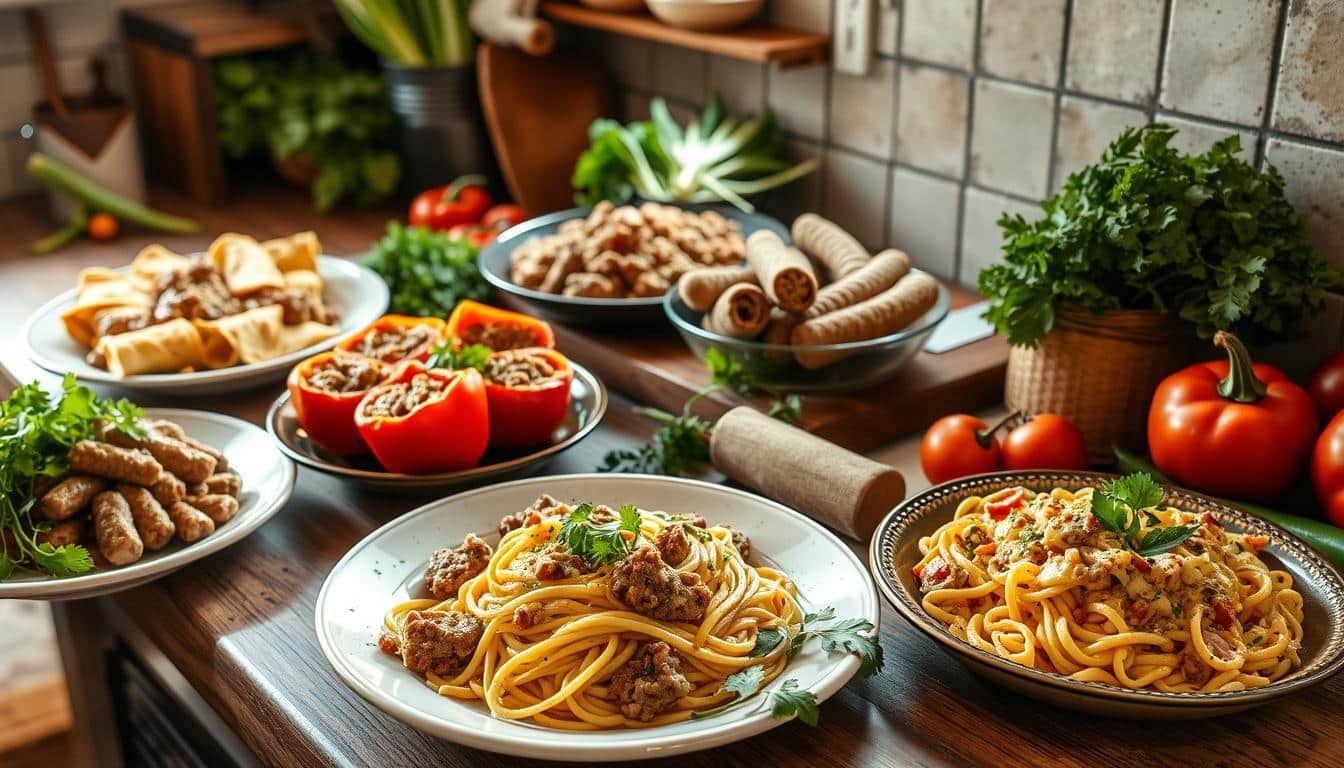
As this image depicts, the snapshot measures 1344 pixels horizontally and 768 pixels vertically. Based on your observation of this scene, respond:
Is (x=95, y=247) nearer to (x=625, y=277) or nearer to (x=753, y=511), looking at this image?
(x=625, y=277)

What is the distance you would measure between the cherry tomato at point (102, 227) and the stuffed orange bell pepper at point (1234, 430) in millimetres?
1990

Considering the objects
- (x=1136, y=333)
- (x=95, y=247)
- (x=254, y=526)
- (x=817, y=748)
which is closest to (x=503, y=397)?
(x=254, y=526)

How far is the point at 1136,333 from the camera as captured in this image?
58.9 inches

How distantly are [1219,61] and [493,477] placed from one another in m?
1.01

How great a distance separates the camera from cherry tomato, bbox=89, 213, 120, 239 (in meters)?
2.51

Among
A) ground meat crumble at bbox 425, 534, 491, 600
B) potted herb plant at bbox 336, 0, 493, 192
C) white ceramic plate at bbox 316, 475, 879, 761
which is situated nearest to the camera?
white ceramic plate at bbox 316, 475, 879, 761

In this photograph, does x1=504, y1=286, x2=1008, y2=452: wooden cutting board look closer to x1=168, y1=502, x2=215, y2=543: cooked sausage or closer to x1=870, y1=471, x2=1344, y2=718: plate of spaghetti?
x1=870, y1=471, x2=1344, y2=718: plate of spaghetti

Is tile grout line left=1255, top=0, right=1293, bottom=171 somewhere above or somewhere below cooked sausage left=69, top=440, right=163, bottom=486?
above

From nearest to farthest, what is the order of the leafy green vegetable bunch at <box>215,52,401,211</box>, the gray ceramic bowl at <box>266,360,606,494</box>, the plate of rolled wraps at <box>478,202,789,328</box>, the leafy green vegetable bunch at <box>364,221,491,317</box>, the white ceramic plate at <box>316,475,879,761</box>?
the white ceramic plate at <box>316,475,879,761</box> → the gray ceramic bowl at <box>266,360,606,494</box> → the plate of rolled wraps at <box>478,202,789,328</box> → the leafy green vegetable bunch at <box>364,221,491,317</box> → the leafy green vegetable bunch at <box>215,52,401,211</box>

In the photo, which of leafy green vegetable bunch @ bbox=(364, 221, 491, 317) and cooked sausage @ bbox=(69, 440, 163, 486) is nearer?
cooked sausage @ bbox=(69, 440, 163, 486)

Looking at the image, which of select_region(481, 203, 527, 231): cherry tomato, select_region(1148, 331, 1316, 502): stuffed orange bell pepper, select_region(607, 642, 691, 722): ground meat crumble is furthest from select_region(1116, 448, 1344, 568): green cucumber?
select_region(481, 203, 527, 231): cherry tomato

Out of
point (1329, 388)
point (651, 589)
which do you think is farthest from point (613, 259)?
point (1329, 388)

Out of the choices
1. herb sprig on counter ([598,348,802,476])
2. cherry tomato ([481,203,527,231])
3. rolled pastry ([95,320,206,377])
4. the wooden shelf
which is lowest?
herb sprig on counter ([598,348,802,476])

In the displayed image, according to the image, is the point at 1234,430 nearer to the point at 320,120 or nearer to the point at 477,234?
the point at 477,234
